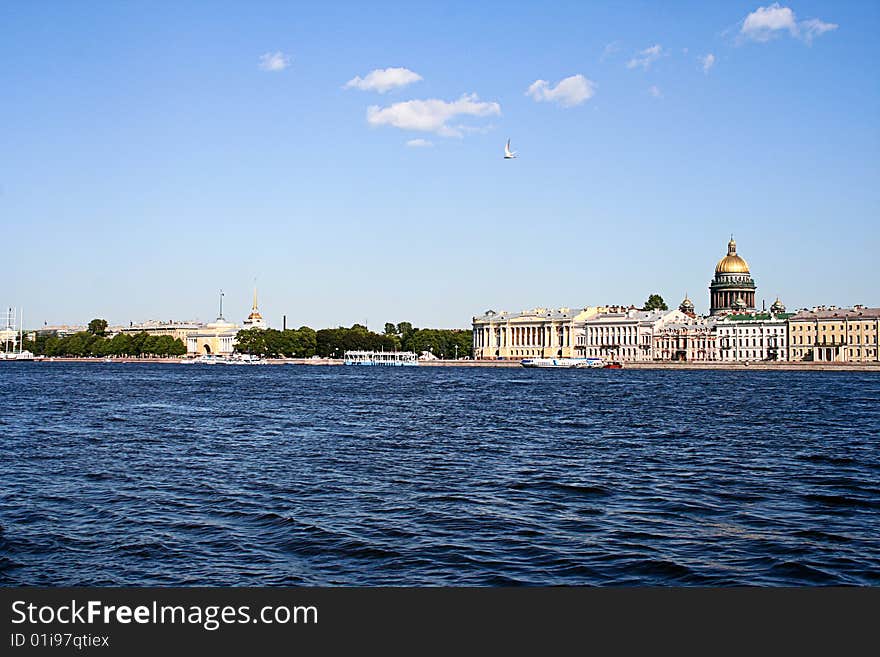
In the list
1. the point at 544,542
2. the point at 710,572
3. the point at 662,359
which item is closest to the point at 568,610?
the point at 710,572

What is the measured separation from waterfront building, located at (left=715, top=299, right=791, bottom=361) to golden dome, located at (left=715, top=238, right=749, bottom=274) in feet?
33.5

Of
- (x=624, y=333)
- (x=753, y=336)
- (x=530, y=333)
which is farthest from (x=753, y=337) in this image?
(x=530, y=333)

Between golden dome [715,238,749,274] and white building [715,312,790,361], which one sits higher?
golden dome [715,238,749,274]

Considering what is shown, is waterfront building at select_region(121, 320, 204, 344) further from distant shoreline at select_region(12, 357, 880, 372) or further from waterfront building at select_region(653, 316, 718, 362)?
waterfront building at select_region(653, 316, 718, 362)

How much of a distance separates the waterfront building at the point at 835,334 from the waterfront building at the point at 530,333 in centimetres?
2879

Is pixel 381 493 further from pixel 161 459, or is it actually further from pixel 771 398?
pixel 771 398

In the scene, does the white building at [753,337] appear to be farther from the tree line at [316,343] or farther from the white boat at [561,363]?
the tree line at [316,343]

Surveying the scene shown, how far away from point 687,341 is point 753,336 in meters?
7.88

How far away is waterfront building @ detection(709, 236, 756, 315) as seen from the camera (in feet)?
386

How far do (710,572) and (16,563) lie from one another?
639 centimetres

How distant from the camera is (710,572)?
377 inches

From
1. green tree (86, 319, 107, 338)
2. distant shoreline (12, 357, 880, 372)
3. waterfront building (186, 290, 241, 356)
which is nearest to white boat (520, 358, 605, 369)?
distant shoreline (12, 357, 880, 372)

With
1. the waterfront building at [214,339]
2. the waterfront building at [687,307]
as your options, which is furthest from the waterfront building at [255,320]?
the waterfront building at [687,307]

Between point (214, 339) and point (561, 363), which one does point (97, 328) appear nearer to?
point (214, 339)
